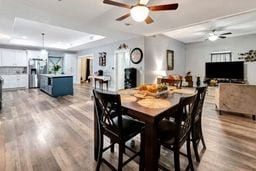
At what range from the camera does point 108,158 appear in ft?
6.79

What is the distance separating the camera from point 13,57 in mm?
8203

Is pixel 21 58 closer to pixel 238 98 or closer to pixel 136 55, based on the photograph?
pixel 136 55

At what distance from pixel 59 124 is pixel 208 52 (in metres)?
7.82

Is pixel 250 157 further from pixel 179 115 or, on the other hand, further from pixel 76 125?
pixel 76 125

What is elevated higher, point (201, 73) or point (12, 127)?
point (201, 73)

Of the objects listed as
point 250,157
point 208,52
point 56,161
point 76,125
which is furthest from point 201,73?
point 56,161

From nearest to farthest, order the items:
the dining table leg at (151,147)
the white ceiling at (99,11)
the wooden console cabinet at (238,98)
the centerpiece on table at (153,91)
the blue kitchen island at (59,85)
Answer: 1. the dining table leg at (151,147)
2. the centerpiece on table at (153,91)
3. the white ceiling at (99,11)
4. the wooden console cabinet at (238,98)
5. the blue kitchen island at (59,85)

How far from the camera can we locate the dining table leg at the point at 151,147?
1377 millimetres

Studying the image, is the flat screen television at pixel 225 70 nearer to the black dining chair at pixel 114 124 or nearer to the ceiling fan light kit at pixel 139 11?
the ceiling fan light kit at pixel 139 11

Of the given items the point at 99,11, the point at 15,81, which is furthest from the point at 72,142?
the point at 15,81

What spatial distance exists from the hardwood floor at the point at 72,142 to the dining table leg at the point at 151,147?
0.54 meters

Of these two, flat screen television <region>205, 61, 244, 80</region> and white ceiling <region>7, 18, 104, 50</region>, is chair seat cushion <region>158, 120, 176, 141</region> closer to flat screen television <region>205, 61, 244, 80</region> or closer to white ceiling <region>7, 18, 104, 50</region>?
white ceiling <region>7, 18, 104, 50</region>

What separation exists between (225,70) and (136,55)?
4.19 meters

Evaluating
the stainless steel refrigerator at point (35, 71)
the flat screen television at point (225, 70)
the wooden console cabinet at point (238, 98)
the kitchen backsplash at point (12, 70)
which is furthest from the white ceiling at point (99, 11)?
the kitchen backsplash at point (12, 70)
